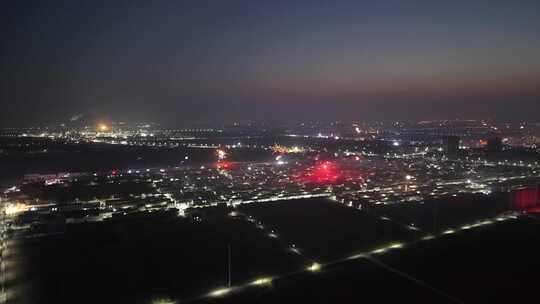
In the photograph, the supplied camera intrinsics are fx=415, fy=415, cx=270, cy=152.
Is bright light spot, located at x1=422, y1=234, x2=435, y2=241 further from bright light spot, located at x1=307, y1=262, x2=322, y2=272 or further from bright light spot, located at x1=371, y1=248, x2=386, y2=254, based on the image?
bright light spot, located at x1=307, y1=262, x2=322, y2=272

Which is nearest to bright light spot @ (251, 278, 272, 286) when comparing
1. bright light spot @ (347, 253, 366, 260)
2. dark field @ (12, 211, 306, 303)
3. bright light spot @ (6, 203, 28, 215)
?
dark field @ (12, 211, 306, 303)

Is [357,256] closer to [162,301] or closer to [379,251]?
[379,251]

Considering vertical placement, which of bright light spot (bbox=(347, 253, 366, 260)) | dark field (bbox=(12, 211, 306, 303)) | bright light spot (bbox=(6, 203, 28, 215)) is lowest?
bright light spot (bbox=(347, 253, 366, 260))

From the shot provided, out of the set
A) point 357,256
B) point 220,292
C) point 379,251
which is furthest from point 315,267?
point 220,292

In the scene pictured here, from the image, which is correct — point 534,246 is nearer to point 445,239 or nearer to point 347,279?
point 445,239

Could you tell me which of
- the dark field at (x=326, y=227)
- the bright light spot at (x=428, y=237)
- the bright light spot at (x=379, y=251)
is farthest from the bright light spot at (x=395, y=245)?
the bright light spot at (x=428, y=237)

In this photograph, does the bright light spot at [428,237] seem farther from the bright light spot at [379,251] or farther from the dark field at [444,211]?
the bright light spot at [379,251]
